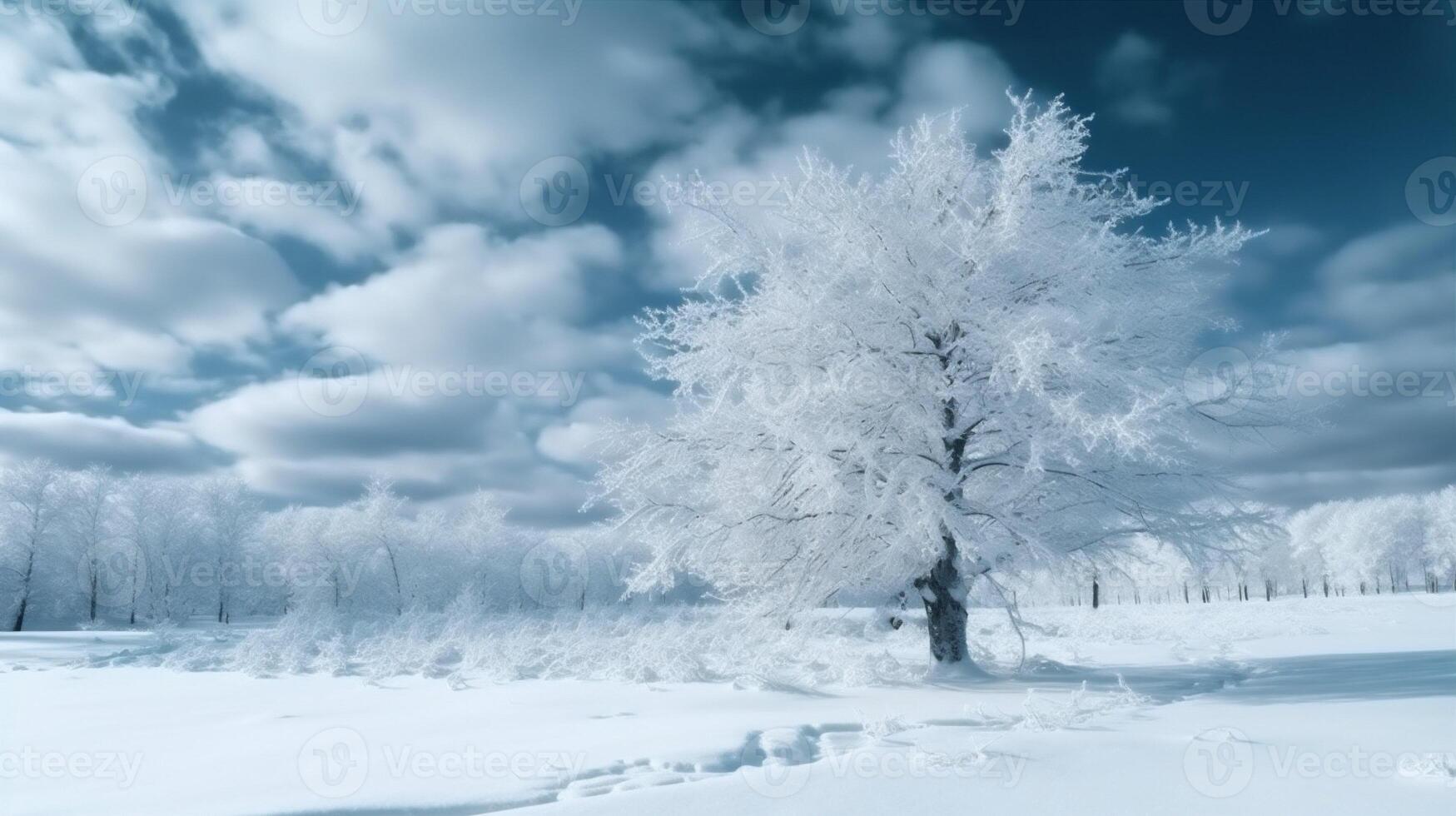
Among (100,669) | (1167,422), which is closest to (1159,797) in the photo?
(1167,422)

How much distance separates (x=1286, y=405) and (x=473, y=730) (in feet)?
39.6

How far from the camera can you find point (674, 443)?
11586 millimetres

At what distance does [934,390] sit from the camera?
10.6 metres

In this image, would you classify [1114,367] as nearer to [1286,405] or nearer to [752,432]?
[1286,405]
